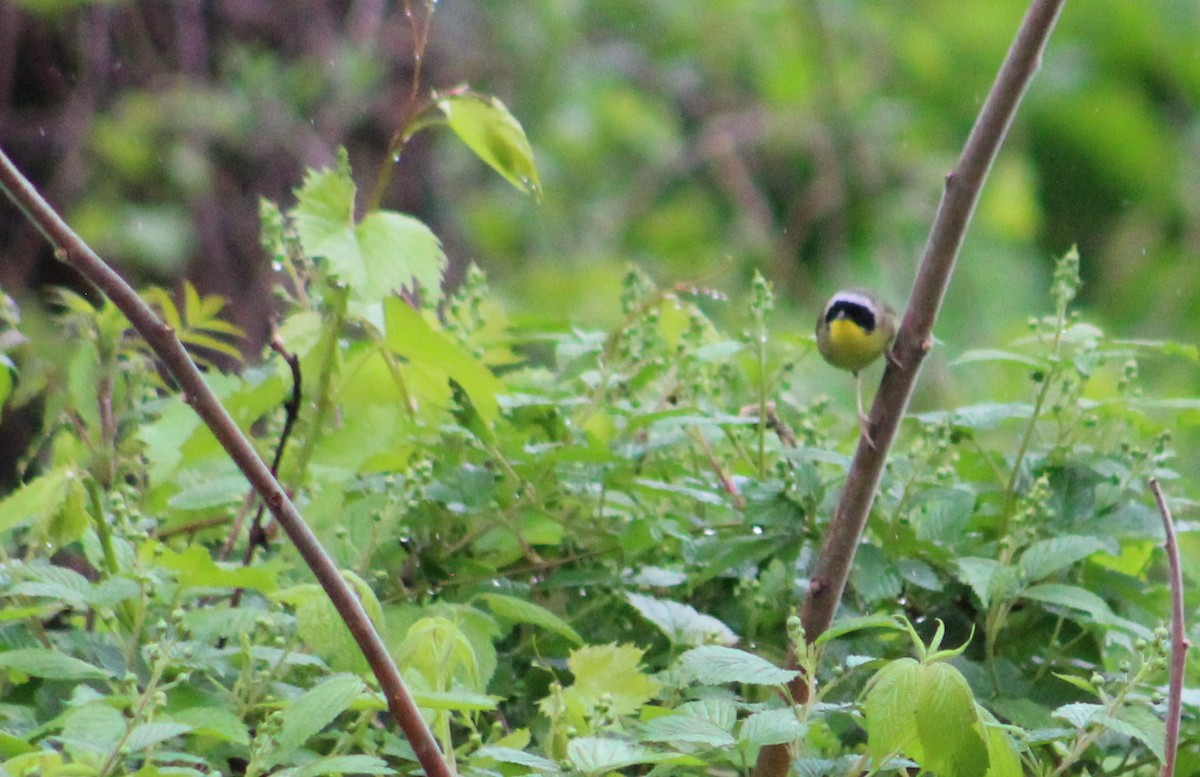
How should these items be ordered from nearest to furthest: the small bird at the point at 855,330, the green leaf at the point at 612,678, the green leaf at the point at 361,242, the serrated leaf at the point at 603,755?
the serrated leaf at the point at 603,755 < the green leaf at the point at 612,678 < the green leaf at the point at 361,242 < the small bird at the point at 855,330

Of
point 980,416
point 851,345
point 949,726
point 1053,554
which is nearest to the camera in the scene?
point 949,726

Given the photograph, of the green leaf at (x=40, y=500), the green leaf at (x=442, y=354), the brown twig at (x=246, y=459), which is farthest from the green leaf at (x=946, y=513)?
the green leaf at (x=40, y=500)

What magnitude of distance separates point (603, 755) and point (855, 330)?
1.87ft

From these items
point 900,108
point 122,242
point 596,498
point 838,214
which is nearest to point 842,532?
point 596,498

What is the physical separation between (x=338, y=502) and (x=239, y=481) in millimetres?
64

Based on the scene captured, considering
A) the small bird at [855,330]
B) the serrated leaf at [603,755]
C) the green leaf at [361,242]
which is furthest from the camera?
the small bird at [855,330]

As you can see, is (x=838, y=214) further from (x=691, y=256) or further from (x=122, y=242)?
(x=122, y=242)

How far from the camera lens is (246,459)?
0.60 m

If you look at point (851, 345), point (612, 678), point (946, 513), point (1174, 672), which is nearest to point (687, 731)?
point (612, 678)

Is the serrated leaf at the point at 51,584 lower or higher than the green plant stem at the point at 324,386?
lower

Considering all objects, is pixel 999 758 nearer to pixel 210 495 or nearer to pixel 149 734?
pixel 149 734

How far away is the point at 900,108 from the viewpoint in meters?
4.69

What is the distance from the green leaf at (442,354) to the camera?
843mm

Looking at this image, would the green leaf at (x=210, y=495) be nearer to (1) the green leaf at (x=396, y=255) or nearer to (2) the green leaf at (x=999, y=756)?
(1) the green leaf at (x=396, y=255)
